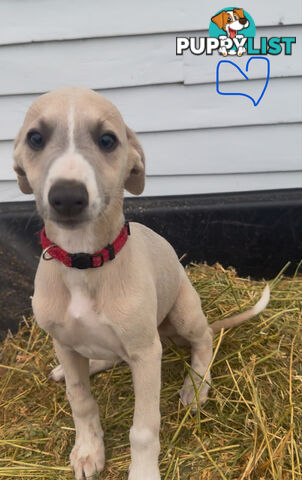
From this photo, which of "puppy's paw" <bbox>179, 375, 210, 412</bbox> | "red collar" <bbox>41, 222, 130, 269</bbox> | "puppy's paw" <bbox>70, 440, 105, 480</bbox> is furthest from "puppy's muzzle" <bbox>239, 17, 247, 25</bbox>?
"puppy's paw" <bbox>70, 440, 105, 480</bbox>

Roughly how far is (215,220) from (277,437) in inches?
85.4

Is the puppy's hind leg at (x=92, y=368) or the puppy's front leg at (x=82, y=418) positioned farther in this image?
the puppy's hind leg at (x=92, y=368)

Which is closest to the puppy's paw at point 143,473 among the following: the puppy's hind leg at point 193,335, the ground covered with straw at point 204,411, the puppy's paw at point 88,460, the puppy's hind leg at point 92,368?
the ground covered with straw at point 204,411

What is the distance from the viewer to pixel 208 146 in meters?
4.20

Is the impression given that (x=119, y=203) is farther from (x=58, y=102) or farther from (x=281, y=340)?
(x=281, y=340)

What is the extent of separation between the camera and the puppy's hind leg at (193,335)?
2.72 metres

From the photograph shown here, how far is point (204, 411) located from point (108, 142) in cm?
168

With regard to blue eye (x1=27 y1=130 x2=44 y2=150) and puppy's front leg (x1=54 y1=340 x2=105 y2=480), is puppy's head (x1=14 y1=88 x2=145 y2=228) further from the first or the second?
puppy's front leg (x1=54 y1=340 x2=105 y2=480)

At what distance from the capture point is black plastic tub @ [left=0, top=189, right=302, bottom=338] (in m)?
4.16

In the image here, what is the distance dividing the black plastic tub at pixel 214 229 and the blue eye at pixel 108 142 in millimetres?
Result: 2331

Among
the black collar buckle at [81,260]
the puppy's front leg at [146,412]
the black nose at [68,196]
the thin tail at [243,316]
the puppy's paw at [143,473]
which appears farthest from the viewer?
the thin tail at [243,316]

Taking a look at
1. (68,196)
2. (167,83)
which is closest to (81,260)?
(68,196)

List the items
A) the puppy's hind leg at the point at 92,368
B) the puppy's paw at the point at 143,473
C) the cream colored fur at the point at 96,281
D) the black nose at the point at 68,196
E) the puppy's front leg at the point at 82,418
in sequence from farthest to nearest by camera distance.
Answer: the puppy's hind leg at the point at 92,368, the puppy's front leg at the point at 82,418, the puppy's paw at the point at 143,473, the cream colored fur at the point at 96,281, the black nose at the point at 68,196

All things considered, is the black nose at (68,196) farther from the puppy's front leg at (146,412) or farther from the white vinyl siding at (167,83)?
the white vinyl siding at (167,83)
